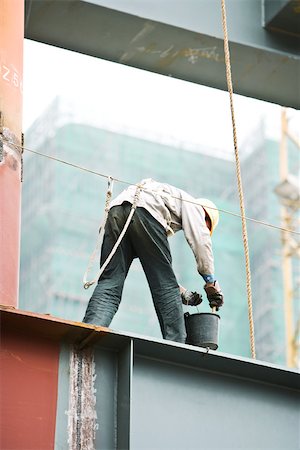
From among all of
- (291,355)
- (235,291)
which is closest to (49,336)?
(291,355)

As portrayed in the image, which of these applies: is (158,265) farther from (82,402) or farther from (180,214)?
(82,402)

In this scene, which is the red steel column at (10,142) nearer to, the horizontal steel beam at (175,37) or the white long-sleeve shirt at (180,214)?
the white long-sleeve shirt at (180,214)

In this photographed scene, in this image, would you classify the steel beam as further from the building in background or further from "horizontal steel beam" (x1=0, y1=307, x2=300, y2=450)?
the building in background

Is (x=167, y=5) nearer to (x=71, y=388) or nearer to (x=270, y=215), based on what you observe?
(x=71, y=388)

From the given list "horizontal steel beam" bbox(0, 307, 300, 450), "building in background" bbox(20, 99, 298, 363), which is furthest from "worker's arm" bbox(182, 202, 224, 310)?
"building in background" bbox(20, 99, 298, 363)

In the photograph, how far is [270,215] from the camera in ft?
189

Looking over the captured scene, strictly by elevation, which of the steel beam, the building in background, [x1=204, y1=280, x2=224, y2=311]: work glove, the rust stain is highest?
the building in background

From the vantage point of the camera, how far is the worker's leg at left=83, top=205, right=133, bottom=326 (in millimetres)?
7469

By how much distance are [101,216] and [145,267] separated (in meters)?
46.2

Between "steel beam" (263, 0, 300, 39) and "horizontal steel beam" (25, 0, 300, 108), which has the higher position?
"steel beam" (263, 0, 300, 39)

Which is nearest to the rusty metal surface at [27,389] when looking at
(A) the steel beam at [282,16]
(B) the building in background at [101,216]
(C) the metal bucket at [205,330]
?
(C) the metal bucket at [205,330]

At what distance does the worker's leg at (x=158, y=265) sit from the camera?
25.1 feet

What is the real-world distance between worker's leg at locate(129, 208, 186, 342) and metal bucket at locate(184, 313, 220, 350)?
206 mm

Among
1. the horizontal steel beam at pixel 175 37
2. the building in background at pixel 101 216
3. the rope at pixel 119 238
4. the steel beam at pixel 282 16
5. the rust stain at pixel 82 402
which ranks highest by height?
the building in background at pixel 101 216
